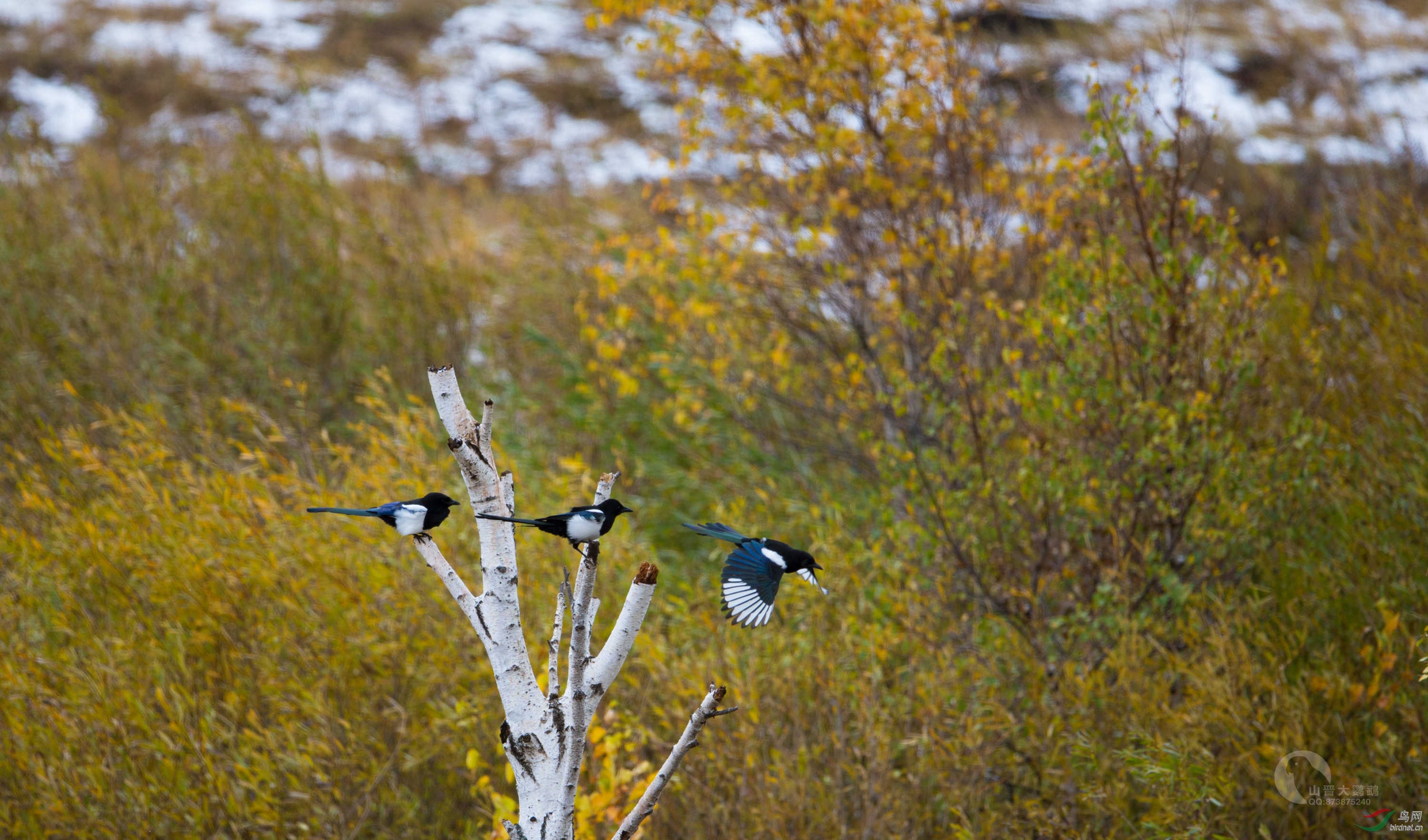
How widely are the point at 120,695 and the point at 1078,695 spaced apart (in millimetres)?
4596

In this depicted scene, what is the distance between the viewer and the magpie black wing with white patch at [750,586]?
204 centimetres

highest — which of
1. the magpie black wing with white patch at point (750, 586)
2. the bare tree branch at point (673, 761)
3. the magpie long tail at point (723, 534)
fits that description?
the magpie long tail at point (723, 534)

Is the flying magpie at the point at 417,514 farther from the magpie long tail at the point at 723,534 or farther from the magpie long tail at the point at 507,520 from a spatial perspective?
the magpie long tail at the point at 723,534

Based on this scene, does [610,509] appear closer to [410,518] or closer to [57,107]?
[410,518]

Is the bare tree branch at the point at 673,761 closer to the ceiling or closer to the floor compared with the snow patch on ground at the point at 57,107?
closer to the ceiling

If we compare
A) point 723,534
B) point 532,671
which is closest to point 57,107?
point 532,671

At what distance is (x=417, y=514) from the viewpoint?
216cm

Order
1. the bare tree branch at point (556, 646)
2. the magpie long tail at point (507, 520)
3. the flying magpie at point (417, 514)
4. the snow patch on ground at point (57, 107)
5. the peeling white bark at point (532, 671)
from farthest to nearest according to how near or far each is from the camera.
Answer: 1. the snow patch on ground at point (57, 107)
2. the bare tree branch at point (556, 646)
3. the peeling white bark at point (532, 671)
4. the flying magpie at point (417, 514)
5. the magpie long tail at point (507, 520)

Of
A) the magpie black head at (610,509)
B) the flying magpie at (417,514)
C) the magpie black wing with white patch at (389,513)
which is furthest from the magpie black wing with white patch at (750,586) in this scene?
the magpie black wing with white patch at (389,513)

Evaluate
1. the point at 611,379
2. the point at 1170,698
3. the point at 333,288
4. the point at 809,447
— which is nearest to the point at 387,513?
the point at 1170,698

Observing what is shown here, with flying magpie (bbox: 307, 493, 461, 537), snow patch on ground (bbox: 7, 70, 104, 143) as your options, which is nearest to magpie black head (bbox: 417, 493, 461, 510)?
flying magpie (bbox: 307, 493, 461, 537)

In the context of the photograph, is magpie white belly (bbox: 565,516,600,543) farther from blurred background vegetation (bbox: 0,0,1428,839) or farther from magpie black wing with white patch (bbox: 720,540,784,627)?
blurred background vegetation (bbox: 0,0,1428,839)

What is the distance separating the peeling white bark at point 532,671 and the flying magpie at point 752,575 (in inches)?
10.5

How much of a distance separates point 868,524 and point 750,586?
4774 millimetres
